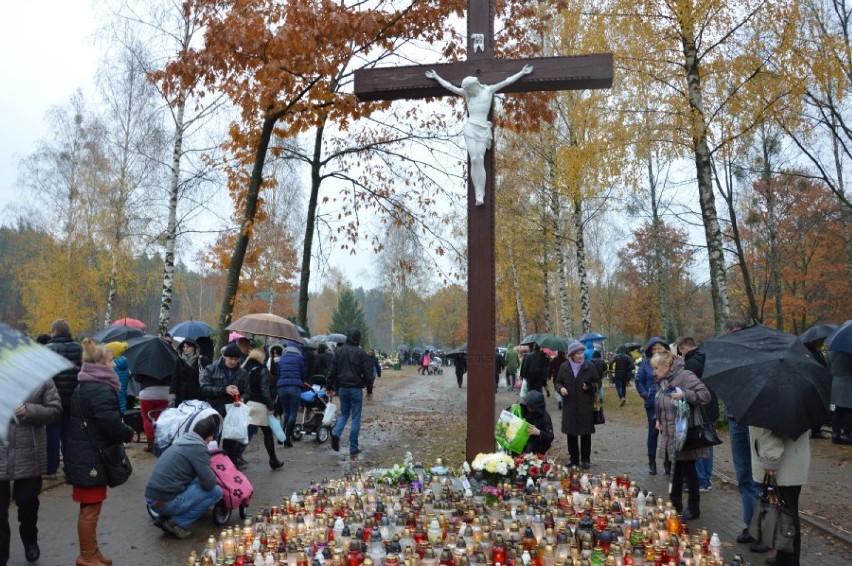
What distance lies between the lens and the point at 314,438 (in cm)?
1184

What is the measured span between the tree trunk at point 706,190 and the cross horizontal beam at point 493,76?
580cm

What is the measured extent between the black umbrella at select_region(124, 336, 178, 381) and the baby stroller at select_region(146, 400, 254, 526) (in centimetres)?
265

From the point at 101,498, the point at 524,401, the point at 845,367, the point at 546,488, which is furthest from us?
the point at 845,367

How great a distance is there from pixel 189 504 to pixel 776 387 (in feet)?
16.7

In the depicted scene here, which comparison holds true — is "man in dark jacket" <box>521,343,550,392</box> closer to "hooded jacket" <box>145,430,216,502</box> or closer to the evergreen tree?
"hooded jacket" <box>145,430,216,502</box>

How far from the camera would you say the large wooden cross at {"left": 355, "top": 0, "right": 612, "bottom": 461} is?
22.0ft

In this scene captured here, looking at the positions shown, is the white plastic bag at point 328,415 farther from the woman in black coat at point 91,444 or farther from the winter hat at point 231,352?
the woman in black coat at point 91,444

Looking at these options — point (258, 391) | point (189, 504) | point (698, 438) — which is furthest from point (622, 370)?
point (189, 504)

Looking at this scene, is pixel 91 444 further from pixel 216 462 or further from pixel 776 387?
pixel 776 387

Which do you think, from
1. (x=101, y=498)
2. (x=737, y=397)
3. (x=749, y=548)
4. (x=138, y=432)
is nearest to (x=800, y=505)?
(x=749, y=548)

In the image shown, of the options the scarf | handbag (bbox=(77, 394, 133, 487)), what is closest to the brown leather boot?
handbag (bbox=(77, 394, 133, 487))

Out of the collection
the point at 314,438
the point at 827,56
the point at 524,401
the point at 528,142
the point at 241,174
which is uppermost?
the point at 528,142

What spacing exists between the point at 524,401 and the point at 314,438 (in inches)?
210

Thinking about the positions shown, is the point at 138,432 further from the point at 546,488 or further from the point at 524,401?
the point at 546,488
